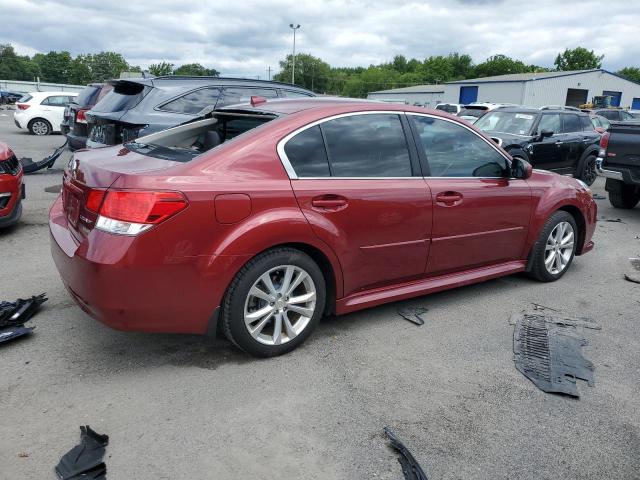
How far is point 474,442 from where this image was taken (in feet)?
8.82

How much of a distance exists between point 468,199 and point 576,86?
49.8 metres

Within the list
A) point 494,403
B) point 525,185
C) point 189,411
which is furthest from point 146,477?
point 525,185

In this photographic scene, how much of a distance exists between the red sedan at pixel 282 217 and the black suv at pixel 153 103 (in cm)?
300

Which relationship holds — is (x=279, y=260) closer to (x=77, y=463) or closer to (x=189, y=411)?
(x=189, y=411)

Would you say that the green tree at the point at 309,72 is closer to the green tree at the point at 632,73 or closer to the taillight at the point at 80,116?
the green tree at the point at 632,73

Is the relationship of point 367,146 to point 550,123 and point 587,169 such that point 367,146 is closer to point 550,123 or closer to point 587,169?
point 550,123

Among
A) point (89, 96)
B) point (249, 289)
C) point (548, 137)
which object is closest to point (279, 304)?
point (249, 289)

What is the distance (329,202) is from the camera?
11.4 feet

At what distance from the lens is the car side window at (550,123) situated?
1062 centimetres

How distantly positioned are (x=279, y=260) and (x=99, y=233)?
105cm

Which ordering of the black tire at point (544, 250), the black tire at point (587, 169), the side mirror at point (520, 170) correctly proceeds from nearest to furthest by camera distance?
the side mirror at point (520, 170) < the black tire at point (544, 250) < the black tire at point (587, 169)

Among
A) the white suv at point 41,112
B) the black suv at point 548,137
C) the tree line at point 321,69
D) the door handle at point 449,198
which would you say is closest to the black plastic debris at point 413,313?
the door handle at point 449,198

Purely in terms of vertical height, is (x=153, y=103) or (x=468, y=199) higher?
(x=153, y=103)

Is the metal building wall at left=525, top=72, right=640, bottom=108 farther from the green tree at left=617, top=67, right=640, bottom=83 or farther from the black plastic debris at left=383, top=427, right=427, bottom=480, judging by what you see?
the green tree at left=617, top=67, right=640, bottom=83
